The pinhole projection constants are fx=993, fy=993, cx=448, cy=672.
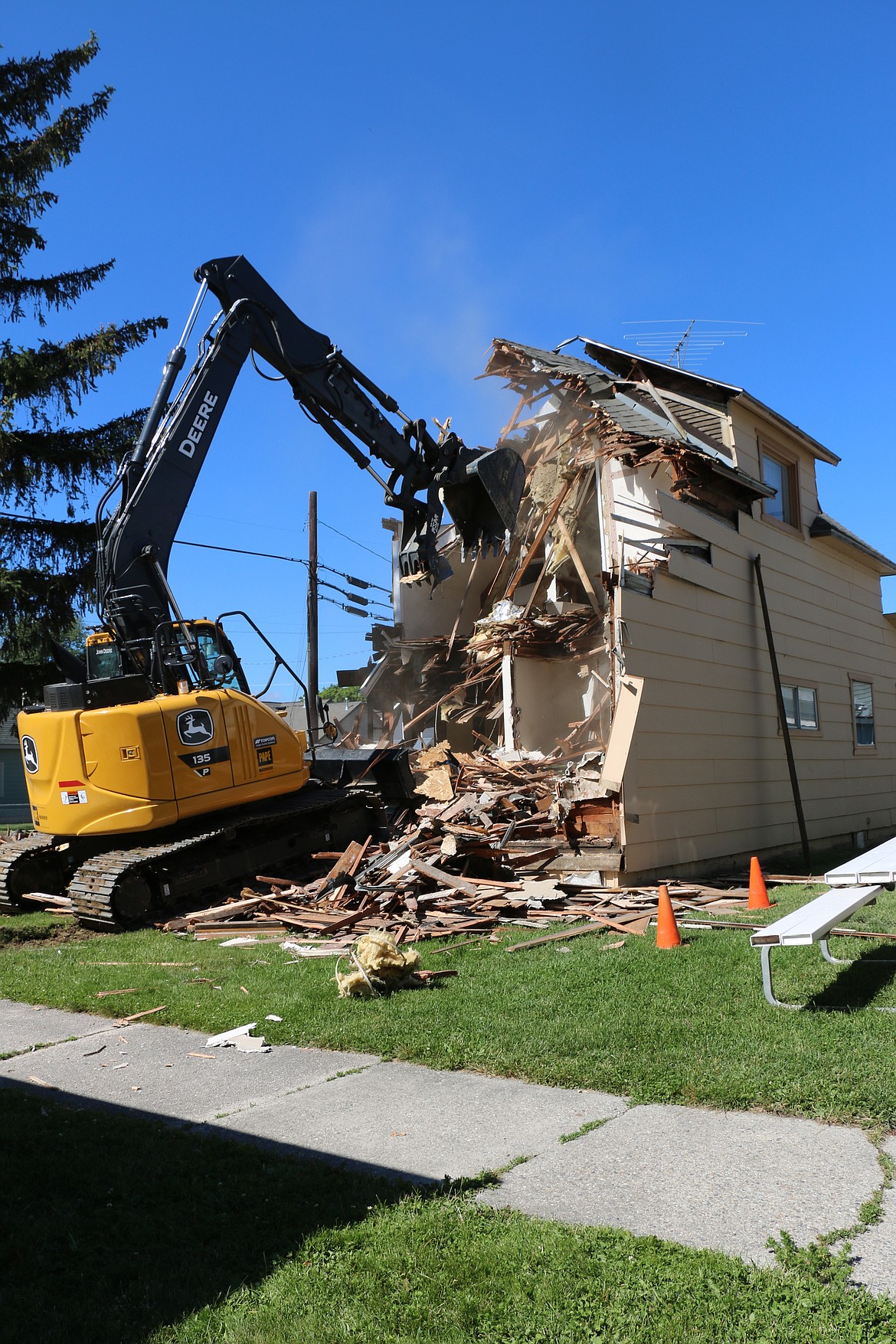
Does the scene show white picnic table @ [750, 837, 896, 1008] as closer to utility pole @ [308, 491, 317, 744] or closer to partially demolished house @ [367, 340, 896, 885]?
partially demolished house @ [367, 340, 896, 885]

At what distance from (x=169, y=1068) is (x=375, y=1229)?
2.75 metres

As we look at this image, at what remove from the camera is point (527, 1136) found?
445cm

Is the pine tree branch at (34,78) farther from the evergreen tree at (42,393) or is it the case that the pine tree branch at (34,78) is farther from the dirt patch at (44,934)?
the dirt patch at (44,934)

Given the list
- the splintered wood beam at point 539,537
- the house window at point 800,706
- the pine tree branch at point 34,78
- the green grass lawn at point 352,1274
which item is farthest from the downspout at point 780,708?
Answer: the pine tree branch at point 34,78

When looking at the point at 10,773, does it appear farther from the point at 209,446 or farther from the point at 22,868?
the point at 209,446

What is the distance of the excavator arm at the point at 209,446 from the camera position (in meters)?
11.0

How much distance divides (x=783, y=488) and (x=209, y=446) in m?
10.9

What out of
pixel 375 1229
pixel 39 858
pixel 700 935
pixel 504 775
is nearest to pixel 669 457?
pixel 504 775

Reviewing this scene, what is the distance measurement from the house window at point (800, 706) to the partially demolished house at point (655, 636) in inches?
2.3

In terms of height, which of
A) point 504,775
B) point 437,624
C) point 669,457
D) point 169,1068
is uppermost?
point 669,457

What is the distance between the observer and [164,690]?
1138 centimetres

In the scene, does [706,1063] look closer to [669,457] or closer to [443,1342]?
[443,1342]

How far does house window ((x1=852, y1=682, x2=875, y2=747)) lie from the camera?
20.1 metres

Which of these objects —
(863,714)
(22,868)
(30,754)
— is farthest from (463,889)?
(863,714)
